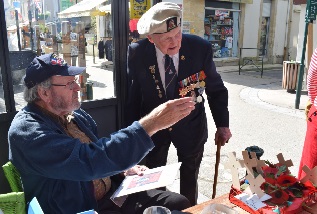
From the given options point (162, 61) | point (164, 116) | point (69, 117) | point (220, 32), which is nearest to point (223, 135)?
point (162, 61)

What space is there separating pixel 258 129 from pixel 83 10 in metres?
3.87

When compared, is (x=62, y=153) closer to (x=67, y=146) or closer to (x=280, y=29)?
(x=67, y=146)

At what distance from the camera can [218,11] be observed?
1505cm

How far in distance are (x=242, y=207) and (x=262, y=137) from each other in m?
3.74

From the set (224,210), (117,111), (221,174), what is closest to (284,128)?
(221,174)

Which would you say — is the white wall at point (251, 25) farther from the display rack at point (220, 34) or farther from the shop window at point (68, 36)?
the shop window at point (68, 36)

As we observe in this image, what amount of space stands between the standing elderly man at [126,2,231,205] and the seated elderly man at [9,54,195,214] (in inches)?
21.8

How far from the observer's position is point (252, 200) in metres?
1.58

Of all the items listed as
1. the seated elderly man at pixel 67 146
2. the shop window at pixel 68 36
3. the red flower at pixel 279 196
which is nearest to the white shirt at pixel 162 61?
the shop window at pixel 68 36

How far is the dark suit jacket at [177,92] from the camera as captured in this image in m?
2.32

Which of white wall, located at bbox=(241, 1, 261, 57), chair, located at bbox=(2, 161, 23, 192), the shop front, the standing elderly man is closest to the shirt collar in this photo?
the standing elderly man

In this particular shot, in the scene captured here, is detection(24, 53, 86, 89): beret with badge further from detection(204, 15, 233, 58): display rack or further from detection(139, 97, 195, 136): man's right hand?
detection(204, 15, 233, 58): display rack

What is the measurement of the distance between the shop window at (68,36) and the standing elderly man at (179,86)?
0.51 m

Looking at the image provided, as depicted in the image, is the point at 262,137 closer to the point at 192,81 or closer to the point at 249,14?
the point at 192,81
